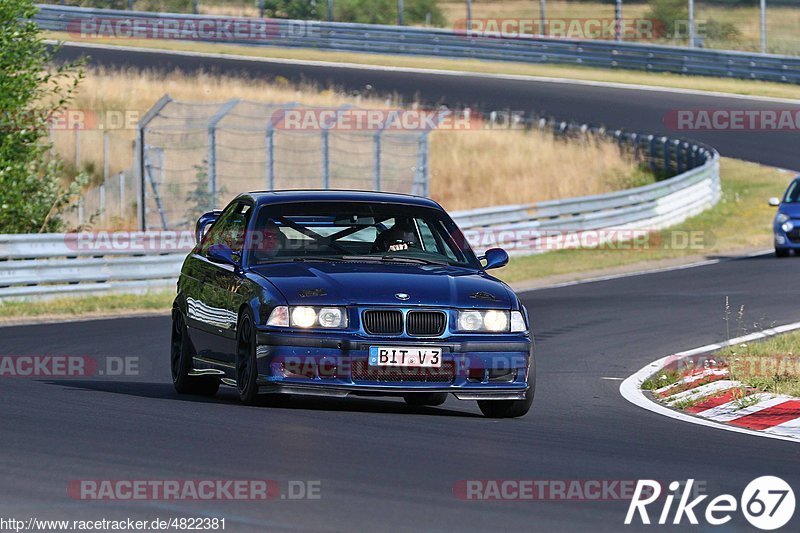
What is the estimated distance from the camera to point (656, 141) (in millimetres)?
40156

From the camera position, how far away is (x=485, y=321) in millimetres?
10258

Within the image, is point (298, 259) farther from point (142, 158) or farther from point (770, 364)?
point (142, 158)

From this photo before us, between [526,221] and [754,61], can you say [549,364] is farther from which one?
[754,61]

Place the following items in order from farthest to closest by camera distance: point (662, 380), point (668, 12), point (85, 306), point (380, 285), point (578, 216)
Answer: point (668, 12)
point (578, 216)
point (85, 306)
point (662, 380)
point (380, 285)

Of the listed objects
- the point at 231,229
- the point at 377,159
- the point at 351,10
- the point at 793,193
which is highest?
the point at 231,229

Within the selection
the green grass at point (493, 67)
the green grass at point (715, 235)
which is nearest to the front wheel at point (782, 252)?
the green grass at point (715, 235)

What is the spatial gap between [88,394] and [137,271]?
11.6 metres

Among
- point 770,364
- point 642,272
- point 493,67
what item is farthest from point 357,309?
point 493,67

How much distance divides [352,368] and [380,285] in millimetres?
573

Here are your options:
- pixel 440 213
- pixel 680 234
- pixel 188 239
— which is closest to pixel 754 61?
pixel 680 234

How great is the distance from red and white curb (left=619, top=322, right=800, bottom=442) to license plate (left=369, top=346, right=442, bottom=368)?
193cm

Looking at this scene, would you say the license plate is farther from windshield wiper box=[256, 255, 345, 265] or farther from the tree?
the tree

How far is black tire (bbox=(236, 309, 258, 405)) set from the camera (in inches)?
402

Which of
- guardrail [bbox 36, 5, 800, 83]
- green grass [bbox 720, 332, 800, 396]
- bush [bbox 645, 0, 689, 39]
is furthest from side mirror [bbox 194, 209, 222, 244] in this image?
bush [bbox 645, 0, 689, 39]
